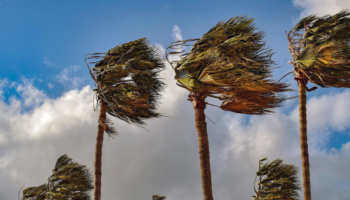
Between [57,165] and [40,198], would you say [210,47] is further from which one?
[40,198]

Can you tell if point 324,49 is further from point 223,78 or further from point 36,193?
point 36,193

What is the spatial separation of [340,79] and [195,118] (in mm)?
6270

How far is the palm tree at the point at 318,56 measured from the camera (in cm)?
1207

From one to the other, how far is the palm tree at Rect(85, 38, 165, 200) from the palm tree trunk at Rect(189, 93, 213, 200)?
2795 millimetres

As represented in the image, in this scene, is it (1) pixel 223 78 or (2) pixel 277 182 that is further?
(2) pixel 277 182

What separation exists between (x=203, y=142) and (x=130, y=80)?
446 centimetres

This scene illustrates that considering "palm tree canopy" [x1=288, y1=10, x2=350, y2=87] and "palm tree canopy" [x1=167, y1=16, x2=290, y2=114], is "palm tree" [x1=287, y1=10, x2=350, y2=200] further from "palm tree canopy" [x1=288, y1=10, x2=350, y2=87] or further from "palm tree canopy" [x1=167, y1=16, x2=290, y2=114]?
"palm tree canopy" [x1=167, y1=16, x2=290, y2=114]

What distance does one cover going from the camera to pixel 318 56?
12.3m

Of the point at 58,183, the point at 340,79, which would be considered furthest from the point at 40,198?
the point at 340,79

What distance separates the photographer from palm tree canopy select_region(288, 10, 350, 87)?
12.0m

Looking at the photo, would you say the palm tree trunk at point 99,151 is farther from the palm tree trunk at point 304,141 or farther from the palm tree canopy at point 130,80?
the palm tree trunk at point 304,141

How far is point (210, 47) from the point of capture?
988 cm

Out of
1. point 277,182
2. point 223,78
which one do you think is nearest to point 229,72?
point 223,78

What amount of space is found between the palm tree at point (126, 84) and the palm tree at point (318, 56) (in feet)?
17.7
